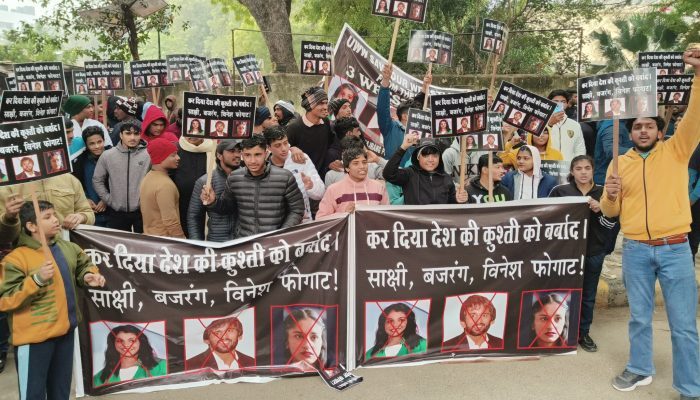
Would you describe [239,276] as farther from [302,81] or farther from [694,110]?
[302,81]

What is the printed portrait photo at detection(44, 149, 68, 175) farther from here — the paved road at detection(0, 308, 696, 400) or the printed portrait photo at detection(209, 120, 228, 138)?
the paved road at detection(0, 308, 696, 400)

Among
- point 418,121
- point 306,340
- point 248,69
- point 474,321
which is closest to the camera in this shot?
point 306,340

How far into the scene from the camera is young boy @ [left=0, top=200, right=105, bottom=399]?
11.5 ft

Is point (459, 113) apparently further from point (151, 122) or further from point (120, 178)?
point (151, 122)

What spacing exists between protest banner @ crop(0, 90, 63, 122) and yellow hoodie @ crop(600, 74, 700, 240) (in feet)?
15.9

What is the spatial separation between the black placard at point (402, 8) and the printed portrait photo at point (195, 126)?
3207 mm

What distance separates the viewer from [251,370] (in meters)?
4.73

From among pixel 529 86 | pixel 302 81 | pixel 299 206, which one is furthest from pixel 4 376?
pixel 529 86

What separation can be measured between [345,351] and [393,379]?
42 centimetres

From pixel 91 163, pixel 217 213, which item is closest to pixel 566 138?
pixel 217 213

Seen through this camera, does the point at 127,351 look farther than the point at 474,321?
No

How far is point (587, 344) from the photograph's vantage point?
5273 millimetres

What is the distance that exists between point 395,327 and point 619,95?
2349 mm

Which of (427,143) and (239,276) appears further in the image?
(427,143)
